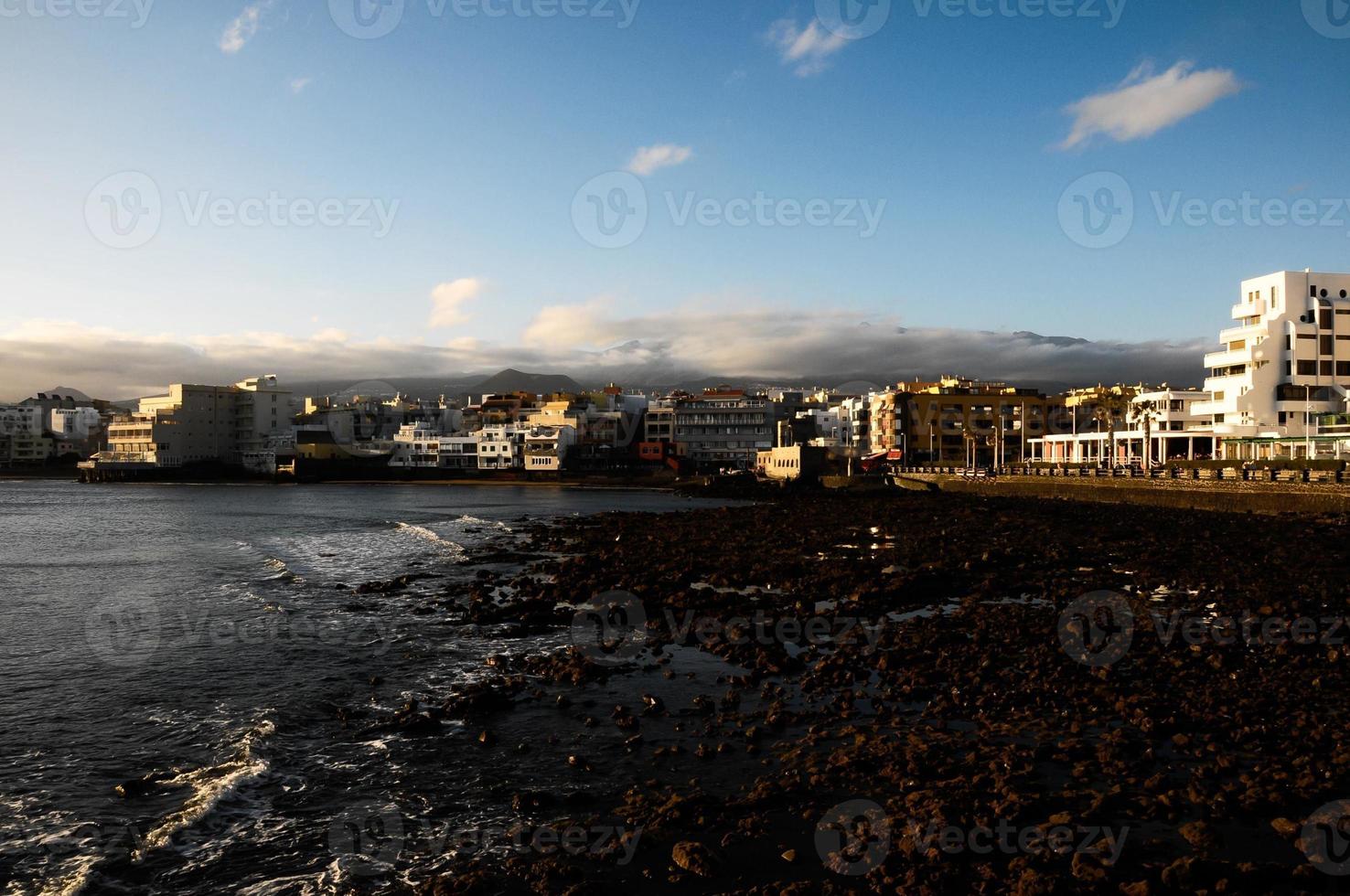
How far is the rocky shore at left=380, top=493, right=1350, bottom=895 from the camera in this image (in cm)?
1055

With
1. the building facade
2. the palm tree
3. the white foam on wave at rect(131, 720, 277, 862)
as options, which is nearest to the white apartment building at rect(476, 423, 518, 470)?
the building facade

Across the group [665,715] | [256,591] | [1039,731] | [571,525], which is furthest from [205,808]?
[571,525]

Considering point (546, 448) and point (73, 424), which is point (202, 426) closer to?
point (73, 424)

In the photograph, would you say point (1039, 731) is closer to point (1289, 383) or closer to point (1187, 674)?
point (1187, 674)

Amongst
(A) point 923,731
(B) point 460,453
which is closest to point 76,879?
(A) point 923,731

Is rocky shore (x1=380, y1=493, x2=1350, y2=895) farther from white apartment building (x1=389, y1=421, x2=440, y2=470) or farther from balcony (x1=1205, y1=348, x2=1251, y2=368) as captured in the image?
white apartment building (x1=389, y1=421, x2=440, y2=470)

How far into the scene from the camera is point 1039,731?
1477 centimetres

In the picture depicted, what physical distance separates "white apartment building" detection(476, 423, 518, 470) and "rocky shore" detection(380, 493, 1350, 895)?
371 feet

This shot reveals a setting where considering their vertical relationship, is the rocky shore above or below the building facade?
below

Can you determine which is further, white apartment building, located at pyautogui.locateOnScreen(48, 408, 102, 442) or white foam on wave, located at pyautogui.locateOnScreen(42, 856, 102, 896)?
white apartment building, located at pyautogui.locateOnScreen(48, 408, 102, 442)

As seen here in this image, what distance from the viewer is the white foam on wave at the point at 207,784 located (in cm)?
1188

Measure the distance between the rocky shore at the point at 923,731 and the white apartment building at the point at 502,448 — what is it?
113 m

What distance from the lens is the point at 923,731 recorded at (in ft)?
49.1

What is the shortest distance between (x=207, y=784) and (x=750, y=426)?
136762 mm
